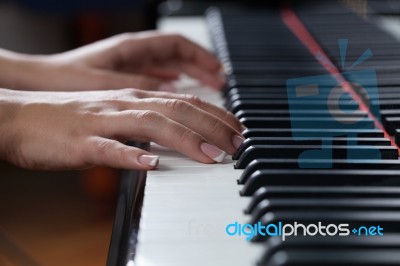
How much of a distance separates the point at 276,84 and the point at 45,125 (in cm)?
44

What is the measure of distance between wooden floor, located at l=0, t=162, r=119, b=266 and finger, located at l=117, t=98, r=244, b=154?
121 cm

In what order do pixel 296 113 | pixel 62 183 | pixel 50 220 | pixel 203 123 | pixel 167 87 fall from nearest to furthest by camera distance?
pixel 203 123 → pixel 296 113 → pixel 167 87 → pixel 50 220 → pixel 62 183

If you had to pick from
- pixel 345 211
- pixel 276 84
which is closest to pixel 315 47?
pixel 276 84

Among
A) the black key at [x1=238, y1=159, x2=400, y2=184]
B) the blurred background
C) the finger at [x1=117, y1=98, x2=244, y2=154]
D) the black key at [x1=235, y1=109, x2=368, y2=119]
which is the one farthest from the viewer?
the blurred background

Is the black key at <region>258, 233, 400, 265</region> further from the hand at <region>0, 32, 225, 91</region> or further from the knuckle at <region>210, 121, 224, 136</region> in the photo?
the hand at <region>0, 32, 225, 91</region>

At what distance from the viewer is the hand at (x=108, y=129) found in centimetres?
90

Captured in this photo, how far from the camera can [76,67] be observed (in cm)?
143

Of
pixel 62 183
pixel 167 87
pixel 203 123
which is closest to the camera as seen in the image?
pixel 203 123

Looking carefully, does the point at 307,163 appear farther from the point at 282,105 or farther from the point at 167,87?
the point at 167,87

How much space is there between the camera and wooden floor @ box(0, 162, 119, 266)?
7.48 feet

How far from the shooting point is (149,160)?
88 cm

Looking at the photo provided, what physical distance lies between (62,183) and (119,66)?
4.76ft

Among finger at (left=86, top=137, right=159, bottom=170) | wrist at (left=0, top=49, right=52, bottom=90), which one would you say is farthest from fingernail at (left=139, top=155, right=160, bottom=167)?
wrist at (left=0, top=49, right=52, bottom=90)

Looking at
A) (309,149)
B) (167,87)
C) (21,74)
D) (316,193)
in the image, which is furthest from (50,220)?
(316,193)
